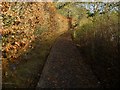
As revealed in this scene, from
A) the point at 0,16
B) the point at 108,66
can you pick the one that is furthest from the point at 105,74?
the point at 0,16

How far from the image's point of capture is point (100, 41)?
432 inches

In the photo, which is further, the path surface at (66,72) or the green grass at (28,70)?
the path surface at (66,72)

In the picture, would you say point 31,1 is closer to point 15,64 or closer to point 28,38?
point 28,38

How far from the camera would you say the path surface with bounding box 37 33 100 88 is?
1053cm

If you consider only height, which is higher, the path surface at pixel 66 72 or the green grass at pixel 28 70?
the green grass at pixel 28 70

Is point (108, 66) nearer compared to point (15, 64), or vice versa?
point (108, 66)

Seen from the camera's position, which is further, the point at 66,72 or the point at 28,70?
the point at 66,72

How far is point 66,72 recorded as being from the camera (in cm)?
1207

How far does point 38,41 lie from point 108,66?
5.42m

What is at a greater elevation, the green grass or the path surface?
the green grass

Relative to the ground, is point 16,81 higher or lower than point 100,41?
lower

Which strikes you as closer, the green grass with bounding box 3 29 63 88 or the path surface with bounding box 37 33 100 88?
the green grass with bounding box 3 29 63 88

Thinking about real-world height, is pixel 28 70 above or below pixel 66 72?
above

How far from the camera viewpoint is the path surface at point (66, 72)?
34.6 feet
